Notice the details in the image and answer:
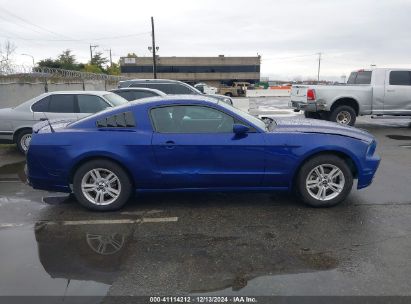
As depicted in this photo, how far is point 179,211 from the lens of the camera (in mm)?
4848

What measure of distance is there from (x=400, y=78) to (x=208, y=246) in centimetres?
1091

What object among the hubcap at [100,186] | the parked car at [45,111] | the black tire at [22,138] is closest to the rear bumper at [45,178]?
the hubcap at [100,186]

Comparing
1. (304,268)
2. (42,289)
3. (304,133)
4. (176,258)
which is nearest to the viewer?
(42,289)

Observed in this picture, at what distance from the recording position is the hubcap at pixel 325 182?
482 cm

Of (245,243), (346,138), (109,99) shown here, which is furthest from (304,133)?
(109,99)

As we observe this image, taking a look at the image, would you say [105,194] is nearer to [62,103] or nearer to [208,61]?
[62,103]

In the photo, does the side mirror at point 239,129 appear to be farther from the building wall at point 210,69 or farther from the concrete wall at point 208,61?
the concrete wall at point 208,61

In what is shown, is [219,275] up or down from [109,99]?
down

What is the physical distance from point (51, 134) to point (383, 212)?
4.37 metres

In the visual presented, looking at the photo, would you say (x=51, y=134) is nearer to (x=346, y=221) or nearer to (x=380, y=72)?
(x=346, y=221)

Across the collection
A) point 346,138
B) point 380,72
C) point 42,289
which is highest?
point 380,72

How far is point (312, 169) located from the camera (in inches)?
188

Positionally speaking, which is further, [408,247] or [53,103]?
[53,103]

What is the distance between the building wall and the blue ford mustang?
276ft
